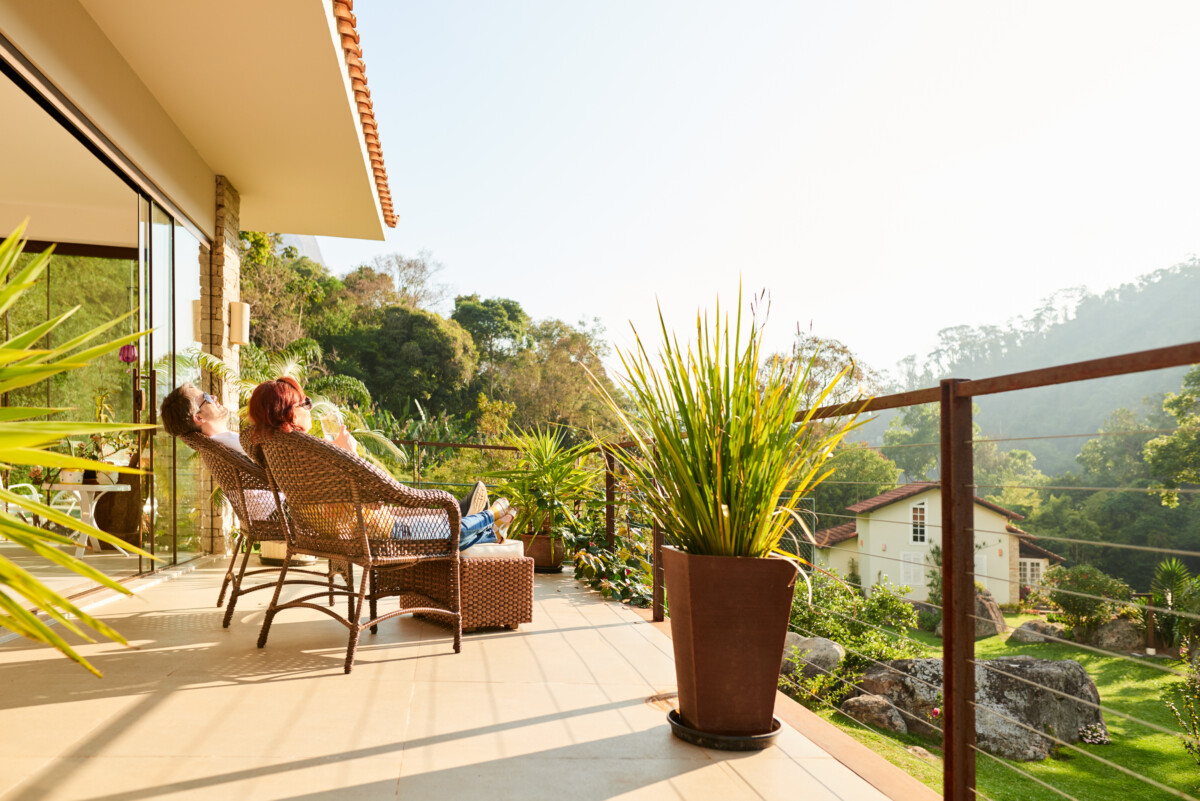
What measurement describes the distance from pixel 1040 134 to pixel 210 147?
6573 cm

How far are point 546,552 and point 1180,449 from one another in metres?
29.9

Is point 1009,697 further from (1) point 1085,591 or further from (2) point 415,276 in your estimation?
(2) point 415,276

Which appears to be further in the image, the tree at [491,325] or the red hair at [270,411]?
the tree at [491,325]

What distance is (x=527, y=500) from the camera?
5.86 meters

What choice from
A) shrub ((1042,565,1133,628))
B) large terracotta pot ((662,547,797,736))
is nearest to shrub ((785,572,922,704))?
shrub ((1042,565,1133,628))

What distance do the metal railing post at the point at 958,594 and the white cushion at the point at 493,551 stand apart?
228 cm

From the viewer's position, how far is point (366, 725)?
7.68 ft

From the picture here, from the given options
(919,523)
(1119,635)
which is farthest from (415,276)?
(919,523)

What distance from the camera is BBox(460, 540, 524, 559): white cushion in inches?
145

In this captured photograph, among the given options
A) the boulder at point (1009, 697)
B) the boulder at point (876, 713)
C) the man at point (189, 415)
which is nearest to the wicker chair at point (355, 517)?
the man at point (189, 415)

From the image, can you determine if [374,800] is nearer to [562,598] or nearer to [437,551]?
[437,551]

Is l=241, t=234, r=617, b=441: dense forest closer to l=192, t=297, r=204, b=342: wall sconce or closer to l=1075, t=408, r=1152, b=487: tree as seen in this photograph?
l=192, t=297, r=204, b=342: wall sconce

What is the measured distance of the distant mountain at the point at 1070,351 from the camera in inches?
1469

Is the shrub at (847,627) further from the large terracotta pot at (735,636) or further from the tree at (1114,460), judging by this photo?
the tree at (1114,460)
